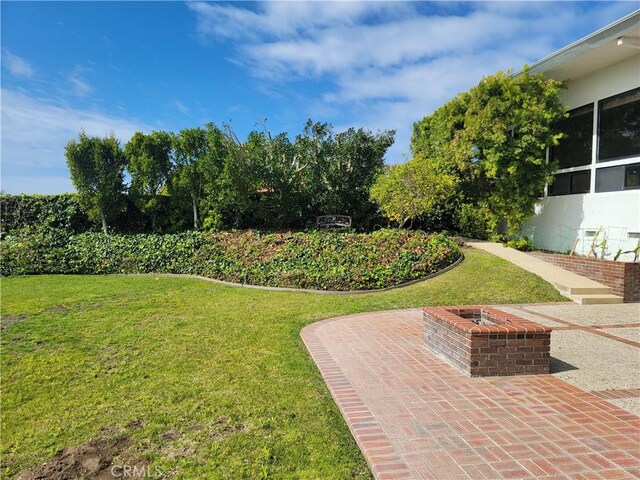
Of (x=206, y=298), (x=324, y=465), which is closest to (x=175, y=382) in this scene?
(x=324, y=465)

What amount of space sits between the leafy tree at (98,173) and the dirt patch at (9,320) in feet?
25.0

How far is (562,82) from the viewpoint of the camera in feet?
40.8

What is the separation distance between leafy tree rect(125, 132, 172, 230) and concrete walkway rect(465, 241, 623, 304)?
35.5ft

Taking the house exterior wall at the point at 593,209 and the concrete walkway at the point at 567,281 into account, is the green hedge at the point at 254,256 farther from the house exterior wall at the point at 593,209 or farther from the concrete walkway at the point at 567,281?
the house exterior wall at the point at 593,209

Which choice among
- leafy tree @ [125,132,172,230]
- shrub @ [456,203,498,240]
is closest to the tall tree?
leafy tree @ [125,132,172,230]

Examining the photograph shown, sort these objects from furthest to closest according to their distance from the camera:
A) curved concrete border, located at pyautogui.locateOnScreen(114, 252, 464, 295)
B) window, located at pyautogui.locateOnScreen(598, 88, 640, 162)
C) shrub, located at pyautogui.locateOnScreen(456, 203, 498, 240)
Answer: shrub, located at pyautogui.locateOnScreen(456, 203, 498, 240), window, located at pyautogui.locateOnScreen(598, 88, 640, 162), curved concrete border, located at pyautogui.locateOnScreen(114, 252, 464, 295)

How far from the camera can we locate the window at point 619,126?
10547 millimetres

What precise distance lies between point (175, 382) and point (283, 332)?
206 cm

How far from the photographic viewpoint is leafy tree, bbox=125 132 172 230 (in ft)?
43.9

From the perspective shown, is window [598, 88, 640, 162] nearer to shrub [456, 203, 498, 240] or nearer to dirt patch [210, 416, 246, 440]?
shrub [456, 203, 498, 240]

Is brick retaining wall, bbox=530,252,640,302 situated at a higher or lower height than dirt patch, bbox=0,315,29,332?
higher

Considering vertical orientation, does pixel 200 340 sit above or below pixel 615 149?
below

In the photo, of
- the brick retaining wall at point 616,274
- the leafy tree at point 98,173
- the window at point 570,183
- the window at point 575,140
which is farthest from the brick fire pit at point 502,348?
the leafy tree at point 98,173

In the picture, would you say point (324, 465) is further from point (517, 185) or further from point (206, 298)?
point (517, 185)
